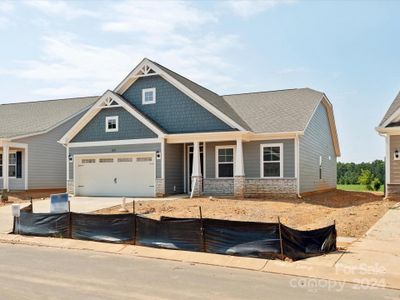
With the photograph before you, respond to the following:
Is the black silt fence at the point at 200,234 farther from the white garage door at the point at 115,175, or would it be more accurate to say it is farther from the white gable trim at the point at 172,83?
the white gable trim at the point at 172,83

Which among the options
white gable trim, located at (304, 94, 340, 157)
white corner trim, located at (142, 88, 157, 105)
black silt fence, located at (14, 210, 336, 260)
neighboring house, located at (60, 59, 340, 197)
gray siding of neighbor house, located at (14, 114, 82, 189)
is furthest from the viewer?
gray siding of neighbor house, located at (14, 114, 82, 189)

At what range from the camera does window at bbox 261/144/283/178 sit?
892 inches

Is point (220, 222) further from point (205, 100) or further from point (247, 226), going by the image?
point (205, 100)

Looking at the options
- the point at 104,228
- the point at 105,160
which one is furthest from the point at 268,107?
the point at 104,228

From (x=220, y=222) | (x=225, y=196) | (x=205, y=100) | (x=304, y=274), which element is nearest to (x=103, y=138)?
(x=205, y=100)

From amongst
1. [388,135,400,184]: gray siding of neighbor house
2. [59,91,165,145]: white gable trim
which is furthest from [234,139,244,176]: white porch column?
[388,135,400,184]: gray siding of neighbor house

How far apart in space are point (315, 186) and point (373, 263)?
56.1ft

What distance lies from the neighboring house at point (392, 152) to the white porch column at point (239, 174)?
656 centimetres

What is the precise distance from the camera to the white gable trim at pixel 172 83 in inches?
893

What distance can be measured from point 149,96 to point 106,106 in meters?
2.46

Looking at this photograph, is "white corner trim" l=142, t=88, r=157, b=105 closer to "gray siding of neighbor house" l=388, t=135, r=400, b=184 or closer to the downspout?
the downspout

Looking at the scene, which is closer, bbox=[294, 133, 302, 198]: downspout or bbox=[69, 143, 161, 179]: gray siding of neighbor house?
bbox=[294, 133, 302, 198]: downspout

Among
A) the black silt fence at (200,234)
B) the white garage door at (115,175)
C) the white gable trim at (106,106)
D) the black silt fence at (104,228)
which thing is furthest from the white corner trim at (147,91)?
the black silt fence at (104,228)

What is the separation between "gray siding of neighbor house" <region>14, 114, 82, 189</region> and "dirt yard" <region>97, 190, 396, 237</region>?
1194cm
